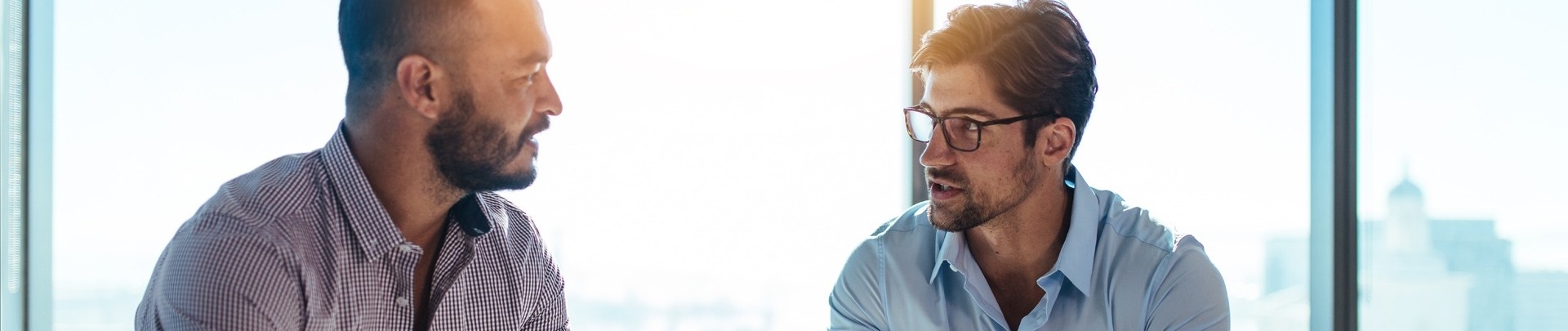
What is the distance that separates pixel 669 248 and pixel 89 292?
4.28ft

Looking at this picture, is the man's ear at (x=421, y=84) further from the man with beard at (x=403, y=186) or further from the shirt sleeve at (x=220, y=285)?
the shirt sleeve at (x=220, y=285)

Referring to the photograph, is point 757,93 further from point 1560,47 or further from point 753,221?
point 1560,47

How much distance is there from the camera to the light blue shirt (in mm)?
1688

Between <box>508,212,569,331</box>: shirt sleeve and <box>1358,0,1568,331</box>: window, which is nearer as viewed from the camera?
<box>508,212,569,331</box>: shirt sleeve

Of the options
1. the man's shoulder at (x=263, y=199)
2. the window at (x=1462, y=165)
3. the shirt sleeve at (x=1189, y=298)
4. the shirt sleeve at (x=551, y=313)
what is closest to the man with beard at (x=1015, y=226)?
the shirt sleeve at (x=1189, y=298)

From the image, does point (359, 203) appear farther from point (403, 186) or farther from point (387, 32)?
point (387, 32)

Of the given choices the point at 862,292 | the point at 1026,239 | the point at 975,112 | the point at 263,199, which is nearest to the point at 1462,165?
the point at 1026,239

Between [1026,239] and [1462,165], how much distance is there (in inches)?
50.8

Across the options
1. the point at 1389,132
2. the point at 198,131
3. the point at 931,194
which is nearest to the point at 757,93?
the point at 931,194

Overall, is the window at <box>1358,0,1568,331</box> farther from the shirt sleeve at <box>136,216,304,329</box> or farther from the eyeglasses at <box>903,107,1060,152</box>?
the shirt sleeve at <box>136,216,304,329</box>

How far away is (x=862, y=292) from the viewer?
1874 millimetres

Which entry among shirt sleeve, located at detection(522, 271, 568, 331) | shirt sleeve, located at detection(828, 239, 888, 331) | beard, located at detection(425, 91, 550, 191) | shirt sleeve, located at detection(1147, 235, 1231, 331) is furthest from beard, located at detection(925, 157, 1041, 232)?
beard, located at detection(425, 91, 550, 191)

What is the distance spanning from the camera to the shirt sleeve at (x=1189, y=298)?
1662 millimetres

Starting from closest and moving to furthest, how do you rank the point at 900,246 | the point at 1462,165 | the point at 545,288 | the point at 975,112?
1. the point at 545,288
2. the point at 975,112
3. the point at 900,246
4. the point at 1462,165
